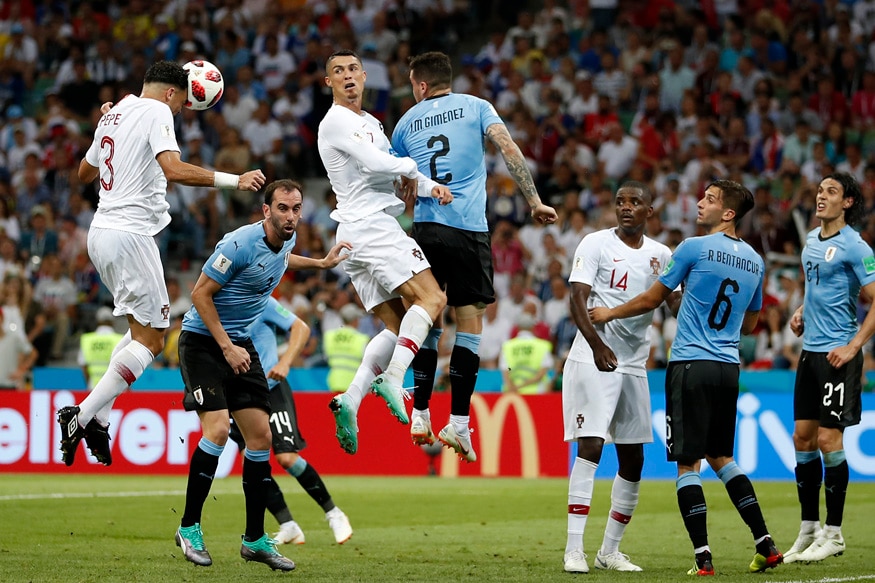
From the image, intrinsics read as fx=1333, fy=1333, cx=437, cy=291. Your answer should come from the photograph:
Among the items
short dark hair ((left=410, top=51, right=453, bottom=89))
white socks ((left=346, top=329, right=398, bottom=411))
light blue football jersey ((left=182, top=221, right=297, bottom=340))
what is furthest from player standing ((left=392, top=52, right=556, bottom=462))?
light blue football jersey ((left=182, top=221, right=297, bottom=340))

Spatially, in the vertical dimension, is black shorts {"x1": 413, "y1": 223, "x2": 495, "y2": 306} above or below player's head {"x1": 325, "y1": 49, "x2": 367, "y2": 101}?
below

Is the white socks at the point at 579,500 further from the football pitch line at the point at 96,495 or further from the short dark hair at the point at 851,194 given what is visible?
the football pitch line at the point at 96,495

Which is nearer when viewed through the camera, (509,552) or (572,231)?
(509,552)

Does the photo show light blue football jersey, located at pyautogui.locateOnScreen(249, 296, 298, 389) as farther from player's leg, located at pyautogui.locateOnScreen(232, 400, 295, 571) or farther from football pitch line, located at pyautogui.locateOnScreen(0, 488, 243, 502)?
football pitch line, located at pyautogui.locateOnScreen(0, 488, 243, 502)

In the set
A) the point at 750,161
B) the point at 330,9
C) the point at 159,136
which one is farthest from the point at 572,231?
the point at 159,136

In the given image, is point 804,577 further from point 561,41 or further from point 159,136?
point 561,41

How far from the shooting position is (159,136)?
10.1 m

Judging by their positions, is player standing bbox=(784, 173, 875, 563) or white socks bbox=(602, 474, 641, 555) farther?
player standing bbox=(784, 173, 875, 563)

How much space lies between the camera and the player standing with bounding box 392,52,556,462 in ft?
33.6

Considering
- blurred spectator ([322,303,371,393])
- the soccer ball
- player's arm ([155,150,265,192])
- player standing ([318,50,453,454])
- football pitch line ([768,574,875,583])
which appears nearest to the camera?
football pitch line ([768,574,875,583])

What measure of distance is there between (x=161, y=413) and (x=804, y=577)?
12182mm

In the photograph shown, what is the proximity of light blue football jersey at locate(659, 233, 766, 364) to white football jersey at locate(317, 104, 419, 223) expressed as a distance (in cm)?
212

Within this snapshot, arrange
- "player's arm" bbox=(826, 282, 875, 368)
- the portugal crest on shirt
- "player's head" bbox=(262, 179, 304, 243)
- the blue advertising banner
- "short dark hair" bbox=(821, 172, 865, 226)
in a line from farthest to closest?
1. the blue advertising banner
2. "short dark hair" bbox=(821, 172, 865, 226)
3. the portugal crest on shirt
4. "player's arm" bbox=(826, 282, 875, 368)
5. "player's head" bbox=(262, 179, 304, 243)

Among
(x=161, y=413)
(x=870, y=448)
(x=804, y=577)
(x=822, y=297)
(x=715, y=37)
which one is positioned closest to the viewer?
(x=804, y=577)
